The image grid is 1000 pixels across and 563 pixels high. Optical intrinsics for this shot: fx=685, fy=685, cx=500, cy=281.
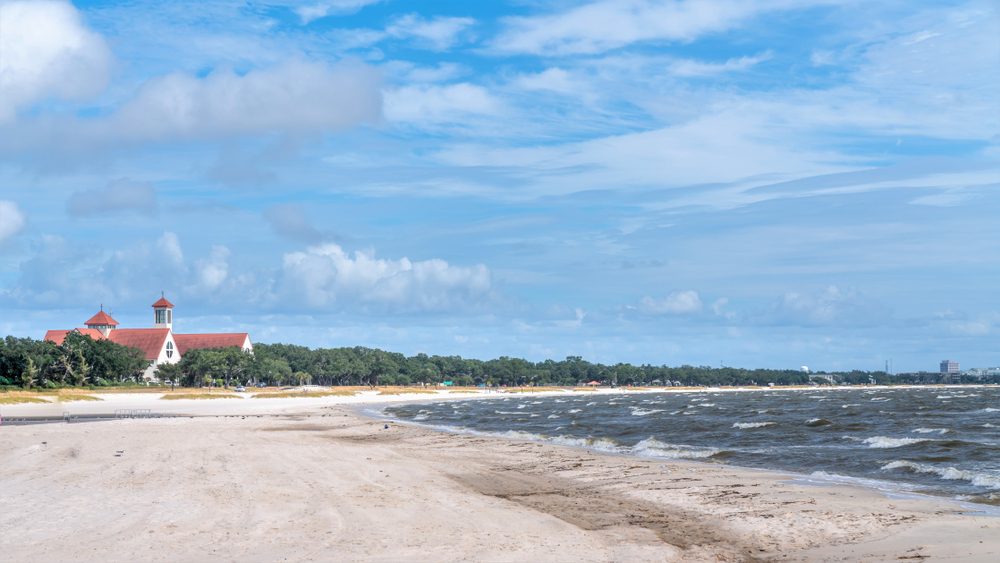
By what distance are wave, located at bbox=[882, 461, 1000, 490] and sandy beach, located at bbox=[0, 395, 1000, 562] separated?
4123 mm

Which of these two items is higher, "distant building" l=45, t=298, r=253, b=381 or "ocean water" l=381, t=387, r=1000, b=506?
"distant building" l=45, t=298, r=253, b=381

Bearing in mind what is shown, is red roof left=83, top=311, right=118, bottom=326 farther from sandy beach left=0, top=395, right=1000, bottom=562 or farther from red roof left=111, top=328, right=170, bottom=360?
sandy beach left=0, top=395, right=1000, bottom=562

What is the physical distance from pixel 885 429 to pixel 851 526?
28147 mm

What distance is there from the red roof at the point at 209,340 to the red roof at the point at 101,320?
11770mm

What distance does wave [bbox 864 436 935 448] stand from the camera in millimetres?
28172

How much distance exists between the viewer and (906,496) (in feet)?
53.8

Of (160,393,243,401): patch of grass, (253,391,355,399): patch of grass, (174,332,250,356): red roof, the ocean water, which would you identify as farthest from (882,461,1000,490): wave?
A: (174,332,250,356): red roof

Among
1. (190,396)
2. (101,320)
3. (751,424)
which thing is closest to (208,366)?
(190,396)

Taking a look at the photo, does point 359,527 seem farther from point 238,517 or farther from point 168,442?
point 168,442

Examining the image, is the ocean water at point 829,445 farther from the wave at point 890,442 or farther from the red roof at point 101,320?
the red roof at point 101,320

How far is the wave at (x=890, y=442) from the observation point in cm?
2817

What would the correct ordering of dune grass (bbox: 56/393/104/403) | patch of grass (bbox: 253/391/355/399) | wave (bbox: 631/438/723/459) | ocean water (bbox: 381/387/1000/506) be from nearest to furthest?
ocean water (bbox: 381/387/1000/506)
wave (bbox: 631/438/723/459)
dune grass (bbox: 56/393/104/403)
patch of grass (bbox: 253/391/355/399)

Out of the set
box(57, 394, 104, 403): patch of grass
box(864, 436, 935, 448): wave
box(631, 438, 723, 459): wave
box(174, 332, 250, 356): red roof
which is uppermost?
box(174, 332, 250, 356): red roof

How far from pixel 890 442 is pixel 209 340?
123 m
